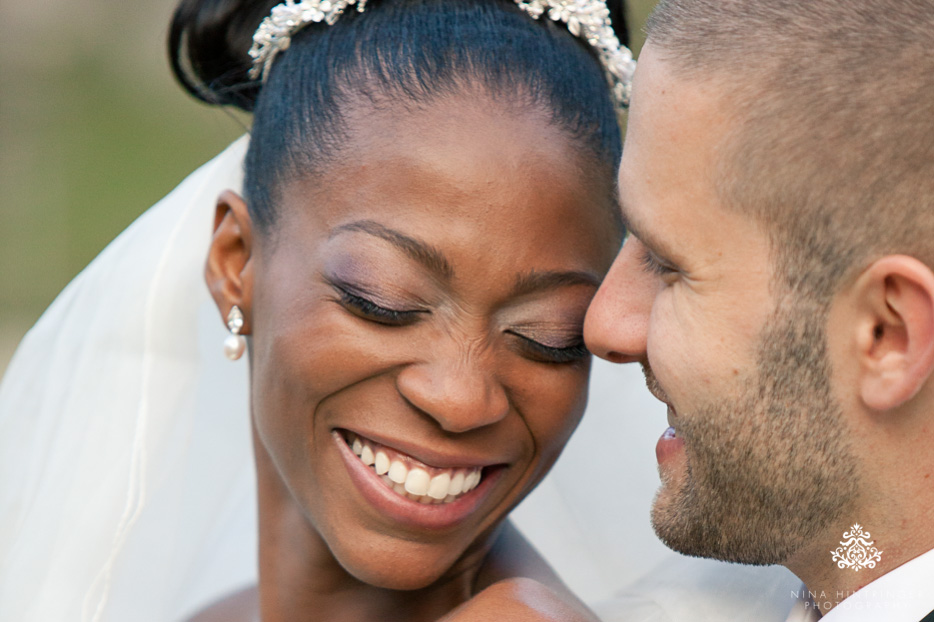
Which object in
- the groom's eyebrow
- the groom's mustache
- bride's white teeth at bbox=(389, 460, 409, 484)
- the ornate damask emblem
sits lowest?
bride's white teeth at bbox=(389, 460, 409, 484)

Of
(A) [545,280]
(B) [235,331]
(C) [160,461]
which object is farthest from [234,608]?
(A) [545,280]

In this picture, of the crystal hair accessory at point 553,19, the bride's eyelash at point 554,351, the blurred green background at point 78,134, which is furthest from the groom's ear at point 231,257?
the blurred green background at point 78,134

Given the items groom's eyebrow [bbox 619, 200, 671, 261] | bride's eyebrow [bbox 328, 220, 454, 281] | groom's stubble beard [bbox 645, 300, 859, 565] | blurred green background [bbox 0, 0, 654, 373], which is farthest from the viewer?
blurred green background [bbox 0, 0, 654, 373]

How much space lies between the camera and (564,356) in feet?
8.06

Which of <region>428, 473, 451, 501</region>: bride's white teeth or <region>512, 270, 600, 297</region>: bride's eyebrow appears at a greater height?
<region>512, 270, 600, 297</region>: bride's eyebrow

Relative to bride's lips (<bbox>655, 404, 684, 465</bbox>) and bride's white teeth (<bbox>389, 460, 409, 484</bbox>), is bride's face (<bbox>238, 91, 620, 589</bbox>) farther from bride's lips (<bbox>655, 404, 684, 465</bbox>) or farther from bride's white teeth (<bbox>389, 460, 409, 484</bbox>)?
bride's lips (<bbox>655, 404, 684, 465</bbox>)

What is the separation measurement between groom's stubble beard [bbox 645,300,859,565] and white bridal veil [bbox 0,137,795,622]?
992 millimetres

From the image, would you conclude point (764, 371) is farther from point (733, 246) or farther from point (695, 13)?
point (695, 13)

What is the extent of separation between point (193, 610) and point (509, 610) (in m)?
1.63

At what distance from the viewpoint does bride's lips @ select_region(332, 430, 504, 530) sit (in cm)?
243

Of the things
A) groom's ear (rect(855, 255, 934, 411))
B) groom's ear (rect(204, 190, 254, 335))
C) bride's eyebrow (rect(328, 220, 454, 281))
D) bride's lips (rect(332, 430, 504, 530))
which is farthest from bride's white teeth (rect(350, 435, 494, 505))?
groom's ear (rect(855, 255, 934, 411))

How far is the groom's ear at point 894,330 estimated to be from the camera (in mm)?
1813

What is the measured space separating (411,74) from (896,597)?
1494 millimetres

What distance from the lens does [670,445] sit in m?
2.30
